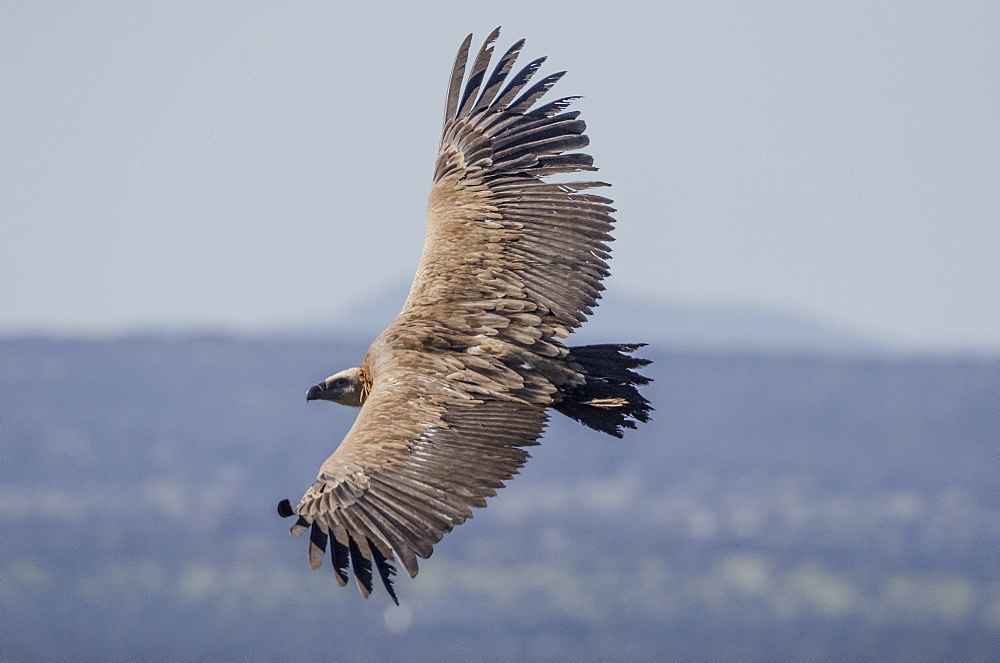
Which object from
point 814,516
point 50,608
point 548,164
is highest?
point 548,164

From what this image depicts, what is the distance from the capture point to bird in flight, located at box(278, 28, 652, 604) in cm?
1048

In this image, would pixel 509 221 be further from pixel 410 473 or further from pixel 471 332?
pixel 410 473

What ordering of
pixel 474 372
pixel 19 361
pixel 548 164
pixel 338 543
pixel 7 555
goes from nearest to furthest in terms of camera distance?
pixel 338 543
pixel 474 372
pixel 548 164
pixel 7 555
pixel 19 361

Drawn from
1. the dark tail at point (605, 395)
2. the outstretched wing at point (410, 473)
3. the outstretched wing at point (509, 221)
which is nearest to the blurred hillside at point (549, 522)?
the outstretched wing at point (509, 221)

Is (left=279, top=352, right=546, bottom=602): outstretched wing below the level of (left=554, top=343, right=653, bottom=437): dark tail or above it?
below

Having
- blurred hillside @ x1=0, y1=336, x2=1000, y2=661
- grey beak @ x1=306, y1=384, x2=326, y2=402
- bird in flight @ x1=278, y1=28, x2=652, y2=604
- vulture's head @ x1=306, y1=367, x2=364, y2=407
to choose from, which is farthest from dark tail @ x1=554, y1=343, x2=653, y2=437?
blurred hillside @ x1=0, y1=336, x2=1000, y2=661

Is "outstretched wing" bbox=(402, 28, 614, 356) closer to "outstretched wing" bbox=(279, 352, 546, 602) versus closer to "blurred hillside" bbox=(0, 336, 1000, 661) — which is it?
"outstretched wing" bbox=(279, 352, 546, 602)

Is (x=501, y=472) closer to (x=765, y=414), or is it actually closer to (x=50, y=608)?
(x=50, y=608)

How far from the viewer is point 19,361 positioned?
15275 centimetres

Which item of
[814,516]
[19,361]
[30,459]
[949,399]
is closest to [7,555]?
[30,459]

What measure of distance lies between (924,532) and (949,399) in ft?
84.0

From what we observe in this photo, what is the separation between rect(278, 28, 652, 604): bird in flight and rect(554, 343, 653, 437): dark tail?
0.01 metres

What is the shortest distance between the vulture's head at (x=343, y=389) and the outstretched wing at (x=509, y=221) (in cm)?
72

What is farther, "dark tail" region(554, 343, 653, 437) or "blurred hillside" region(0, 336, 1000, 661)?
"blurred hillside" region(0, 336, 1000, 661)
